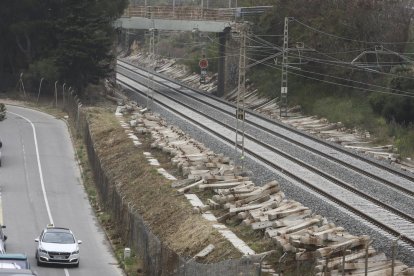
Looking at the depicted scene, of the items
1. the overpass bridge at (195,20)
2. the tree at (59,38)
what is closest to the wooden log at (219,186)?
the tree at (59,38)

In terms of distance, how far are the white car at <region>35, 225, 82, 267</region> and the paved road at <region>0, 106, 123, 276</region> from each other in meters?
0.33

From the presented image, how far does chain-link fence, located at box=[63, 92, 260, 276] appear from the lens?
84.4 feet

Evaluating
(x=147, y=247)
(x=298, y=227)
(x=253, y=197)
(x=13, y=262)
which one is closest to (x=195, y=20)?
(x=253, y=197)

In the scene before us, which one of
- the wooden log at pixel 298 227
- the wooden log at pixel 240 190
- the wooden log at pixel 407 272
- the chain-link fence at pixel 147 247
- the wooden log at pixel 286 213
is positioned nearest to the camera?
the wooden log at pixel 407 272

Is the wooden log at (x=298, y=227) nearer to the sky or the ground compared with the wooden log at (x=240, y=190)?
nearer to the sky

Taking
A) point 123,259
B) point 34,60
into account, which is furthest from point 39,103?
point 123,259

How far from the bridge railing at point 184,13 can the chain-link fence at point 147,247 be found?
35.8 m

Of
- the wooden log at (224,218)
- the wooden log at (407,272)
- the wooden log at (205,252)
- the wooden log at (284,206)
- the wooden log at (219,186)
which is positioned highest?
the wooden log at (407,272)

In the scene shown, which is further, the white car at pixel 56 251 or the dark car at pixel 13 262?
the white car at pixel 56 251

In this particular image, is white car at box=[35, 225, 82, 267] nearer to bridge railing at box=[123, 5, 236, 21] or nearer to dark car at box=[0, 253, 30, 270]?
dark car at box=[0, 253, 30, 270]

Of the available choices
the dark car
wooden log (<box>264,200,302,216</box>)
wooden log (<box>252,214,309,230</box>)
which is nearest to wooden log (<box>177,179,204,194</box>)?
wooden log (<box>264,200,302,216</box>)

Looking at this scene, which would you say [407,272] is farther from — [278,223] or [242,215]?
[242,215]

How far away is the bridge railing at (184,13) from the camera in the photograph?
9325cm

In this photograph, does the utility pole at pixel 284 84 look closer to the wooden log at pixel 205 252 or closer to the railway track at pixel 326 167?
the railway track at pixel 326 167
